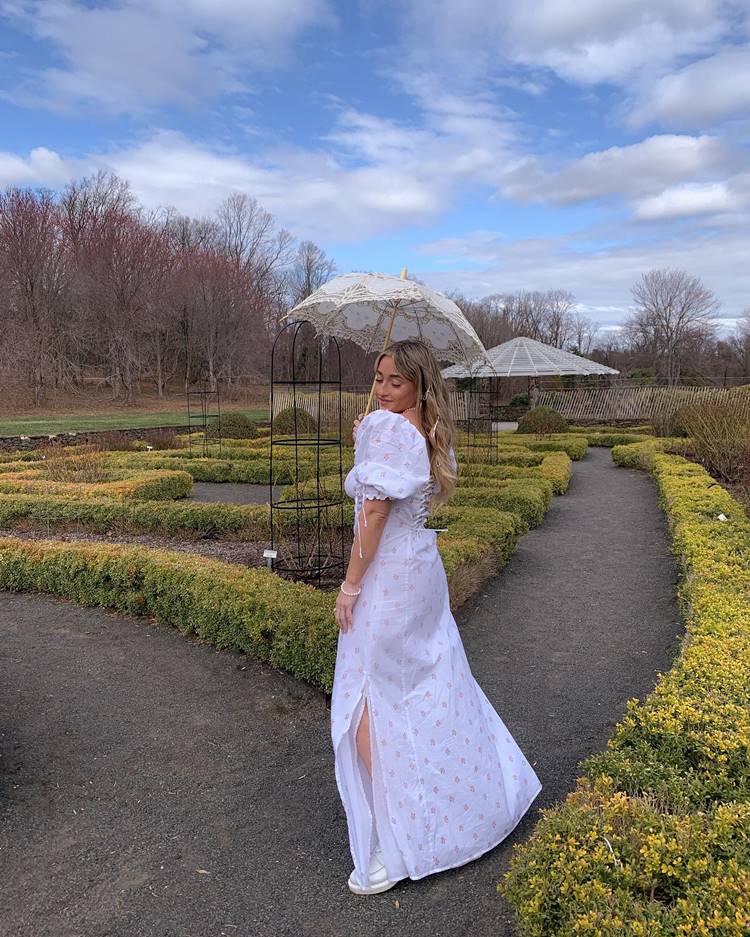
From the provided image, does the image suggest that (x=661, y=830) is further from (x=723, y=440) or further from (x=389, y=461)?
(x=723, y=440)

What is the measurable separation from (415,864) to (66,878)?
116cm

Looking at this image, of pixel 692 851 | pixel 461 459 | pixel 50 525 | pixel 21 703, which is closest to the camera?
pixel 692 851

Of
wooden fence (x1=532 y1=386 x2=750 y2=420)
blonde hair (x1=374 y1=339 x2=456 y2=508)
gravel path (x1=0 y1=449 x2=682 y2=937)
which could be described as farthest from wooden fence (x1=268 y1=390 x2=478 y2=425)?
blonde hair (x1=374 y1=339 x2=456 y2=508)

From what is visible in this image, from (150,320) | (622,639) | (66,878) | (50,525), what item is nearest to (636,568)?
(622,639)

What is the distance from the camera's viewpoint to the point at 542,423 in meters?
19.2

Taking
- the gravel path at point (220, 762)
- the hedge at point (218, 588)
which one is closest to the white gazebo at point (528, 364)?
the hedge at point (218, 588)

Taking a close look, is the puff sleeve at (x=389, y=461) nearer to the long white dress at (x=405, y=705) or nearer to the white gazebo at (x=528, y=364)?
the long white dress at (x=405, y=705)

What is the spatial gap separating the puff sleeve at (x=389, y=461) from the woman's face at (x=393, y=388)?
0.21 feet

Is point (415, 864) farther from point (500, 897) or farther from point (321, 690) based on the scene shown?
point (321, 690)

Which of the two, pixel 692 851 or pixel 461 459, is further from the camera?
pixel 461 459

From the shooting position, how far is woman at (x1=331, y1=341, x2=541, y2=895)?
7.26 ft

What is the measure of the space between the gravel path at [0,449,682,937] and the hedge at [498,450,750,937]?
1.43 ft

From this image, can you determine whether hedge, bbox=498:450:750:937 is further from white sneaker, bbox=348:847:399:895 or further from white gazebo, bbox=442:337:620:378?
white gazebo, bbox=442:337:620:378

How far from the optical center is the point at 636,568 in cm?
646
